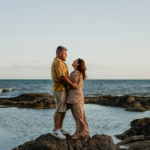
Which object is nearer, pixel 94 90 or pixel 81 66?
pixel 81 66

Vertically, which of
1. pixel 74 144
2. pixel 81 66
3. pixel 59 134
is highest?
pixel 81 66

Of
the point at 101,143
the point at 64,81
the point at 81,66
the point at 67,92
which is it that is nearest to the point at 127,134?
the point at 101,143

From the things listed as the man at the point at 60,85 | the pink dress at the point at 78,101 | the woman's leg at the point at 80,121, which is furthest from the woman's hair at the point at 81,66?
the woman's leg at the point at 80,121

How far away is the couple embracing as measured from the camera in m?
5.49

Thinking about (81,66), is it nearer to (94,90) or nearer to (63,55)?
(63,55)

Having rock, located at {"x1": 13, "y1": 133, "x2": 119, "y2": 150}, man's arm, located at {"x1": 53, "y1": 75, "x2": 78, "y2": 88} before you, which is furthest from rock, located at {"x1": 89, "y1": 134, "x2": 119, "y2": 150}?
man's arm, located at {"x1": 53, "y1": 75, "x2": 78, "y2": 88}

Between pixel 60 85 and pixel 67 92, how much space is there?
0.32 metres

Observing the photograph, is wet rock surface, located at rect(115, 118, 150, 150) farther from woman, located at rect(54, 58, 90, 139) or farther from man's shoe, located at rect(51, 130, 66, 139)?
man's shoe, located at rect(51, 130, 66, 139)

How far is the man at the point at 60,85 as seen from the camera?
5345 mm

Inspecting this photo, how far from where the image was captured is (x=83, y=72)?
18.7 ft

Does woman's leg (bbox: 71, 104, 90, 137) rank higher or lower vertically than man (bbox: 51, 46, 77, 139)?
lower

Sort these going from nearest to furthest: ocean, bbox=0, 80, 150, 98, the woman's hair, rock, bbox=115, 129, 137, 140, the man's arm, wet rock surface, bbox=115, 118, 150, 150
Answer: the man's arm
the woman's hair
wet rock surface, bbox=115, 118, 150, 150
rock, bbox=115, 129, 137, 140
ocean, bbox=0, 80, 150, 98

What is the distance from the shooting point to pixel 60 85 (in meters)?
5.49

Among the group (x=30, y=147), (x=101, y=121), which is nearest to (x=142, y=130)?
(x=101, y=121)
